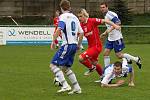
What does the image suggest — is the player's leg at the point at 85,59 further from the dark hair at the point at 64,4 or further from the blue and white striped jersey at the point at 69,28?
the dark hair at the point at 64,4

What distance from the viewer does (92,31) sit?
14.9 meters

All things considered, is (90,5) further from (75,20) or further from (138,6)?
(75,20)

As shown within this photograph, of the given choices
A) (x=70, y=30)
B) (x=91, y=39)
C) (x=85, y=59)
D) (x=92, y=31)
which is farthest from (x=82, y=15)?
(x=70, y=30)

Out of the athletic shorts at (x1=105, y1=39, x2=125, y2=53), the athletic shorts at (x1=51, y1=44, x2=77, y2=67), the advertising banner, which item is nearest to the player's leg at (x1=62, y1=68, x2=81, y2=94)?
the athletic shorts at (x1=51, y1=44, x2=77, y2=67)

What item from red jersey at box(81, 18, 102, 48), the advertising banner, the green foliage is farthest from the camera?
the green foliage

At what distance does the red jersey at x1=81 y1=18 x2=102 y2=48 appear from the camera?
581 inches

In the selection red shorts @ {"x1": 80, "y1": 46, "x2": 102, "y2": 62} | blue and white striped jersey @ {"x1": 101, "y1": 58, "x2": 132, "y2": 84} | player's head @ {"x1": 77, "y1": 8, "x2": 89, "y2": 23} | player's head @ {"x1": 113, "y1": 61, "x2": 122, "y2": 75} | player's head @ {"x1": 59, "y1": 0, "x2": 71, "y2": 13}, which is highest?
player's head @ {"x1": 59, "y1": 0, "x2": 71, "y2": 13}

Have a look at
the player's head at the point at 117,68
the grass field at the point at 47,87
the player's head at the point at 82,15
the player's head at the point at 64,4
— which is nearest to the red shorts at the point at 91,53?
the grass field at the point at 47,87

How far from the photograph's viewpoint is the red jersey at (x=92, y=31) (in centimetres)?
1477

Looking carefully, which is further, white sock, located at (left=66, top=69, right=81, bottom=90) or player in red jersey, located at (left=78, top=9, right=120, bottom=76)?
player in red jersey, located at (left=78, top=9, right=120, bottom=76)

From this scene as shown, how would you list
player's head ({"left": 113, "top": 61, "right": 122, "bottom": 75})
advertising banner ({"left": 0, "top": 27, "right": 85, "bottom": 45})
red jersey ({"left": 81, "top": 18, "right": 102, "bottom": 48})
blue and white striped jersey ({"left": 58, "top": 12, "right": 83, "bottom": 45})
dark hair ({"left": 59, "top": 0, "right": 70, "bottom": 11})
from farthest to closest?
advertising banner ({"left": 0, "top": 27, "right": 85, "bottom": 45}) → red jersey ({"left": 81, "top": 18, "right": 102, "bottom": 48}) → player's head ({"left": 113, "top": 61, "right": 122, "bottom": 75}) → blue and white striped jersey ({"left": 58, "top": 12, "right": 83, "bottom": 45}) → dark hair ({"left": 59, "top": 0, "right": 70, "bottom": 11})

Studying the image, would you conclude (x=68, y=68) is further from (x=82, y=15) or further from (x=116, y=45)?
(x=116, y=45)

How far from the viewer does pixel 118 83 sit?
46.6 ft

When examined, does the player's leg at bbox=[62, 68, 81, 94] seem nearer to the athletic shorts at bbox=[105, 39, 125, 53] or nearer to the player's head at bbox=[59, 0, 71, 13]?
the player's head at bbox=[59, 0, 71, 13]
